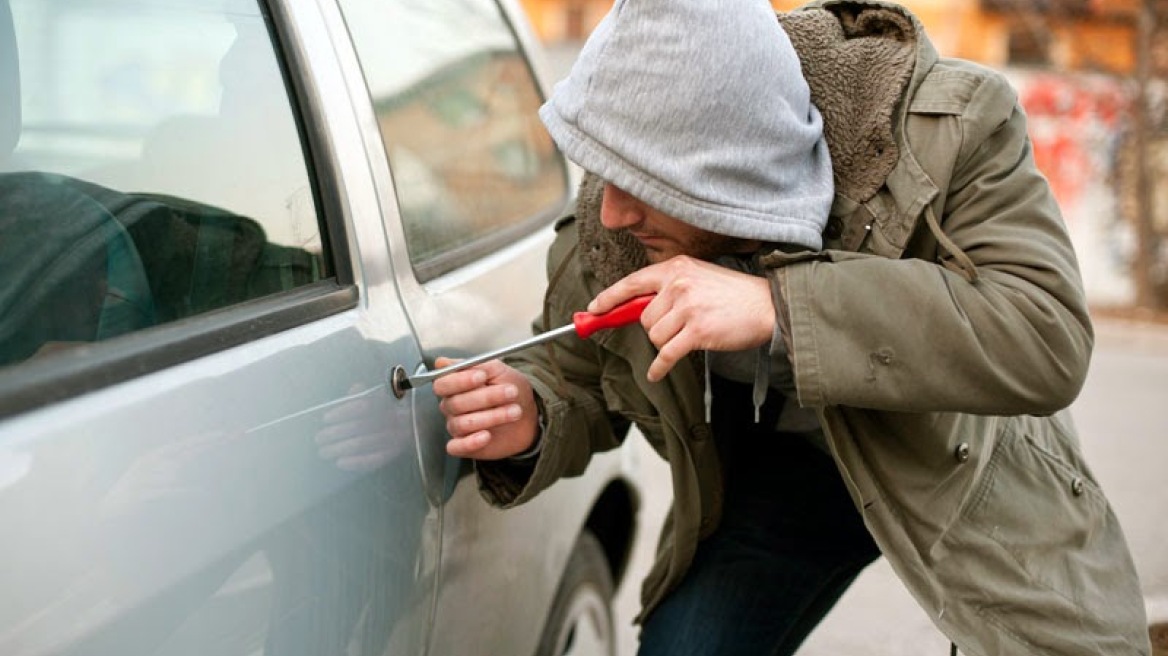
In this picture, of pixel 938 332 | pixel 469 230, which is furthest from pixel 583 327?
pixel 469 230

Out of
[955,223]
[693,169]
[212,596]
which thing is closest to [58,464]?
[212,596]

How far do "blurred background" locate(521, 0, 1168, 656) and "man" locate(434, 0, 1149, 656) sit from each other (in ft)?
7.27

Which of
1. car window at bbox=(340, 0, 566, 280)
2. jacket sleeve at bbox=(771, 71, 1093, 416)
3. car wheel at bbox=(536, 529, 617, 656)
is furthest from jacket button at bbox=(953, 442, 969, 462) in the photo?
car wheel at bbox=(536, 529, 617, 656)

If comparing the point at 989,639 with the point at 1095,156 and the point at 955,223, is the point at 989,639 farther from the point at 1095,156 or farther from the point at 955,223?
the point at 1095,156

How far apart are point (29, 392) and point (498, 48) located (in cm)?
201

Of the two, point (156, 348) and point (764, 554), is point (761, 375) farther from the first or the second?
point (156, 348)

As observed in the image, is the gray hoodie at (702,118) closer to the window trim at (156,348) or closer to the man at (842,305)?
the man at (842,305)

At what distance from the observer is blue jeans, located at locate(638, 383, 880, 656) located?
2.22 meters

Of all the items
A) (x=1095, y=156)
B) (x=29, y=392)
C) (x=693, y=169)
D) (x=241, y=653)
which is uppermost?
(x=29, y=392)

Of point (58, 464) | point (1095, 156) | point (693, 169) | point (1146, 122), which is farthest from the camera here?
point (1095, 156)

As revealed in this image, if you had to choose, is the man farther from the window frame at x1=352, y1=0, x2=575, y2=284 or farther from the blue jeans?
the window frame at x1=352, y1=0, x2=575, y2=284

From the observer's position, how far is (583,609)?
109 inches

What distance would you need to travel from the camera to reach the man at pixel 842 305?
165 cm

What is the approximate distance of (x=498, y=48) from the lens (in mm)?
3021
